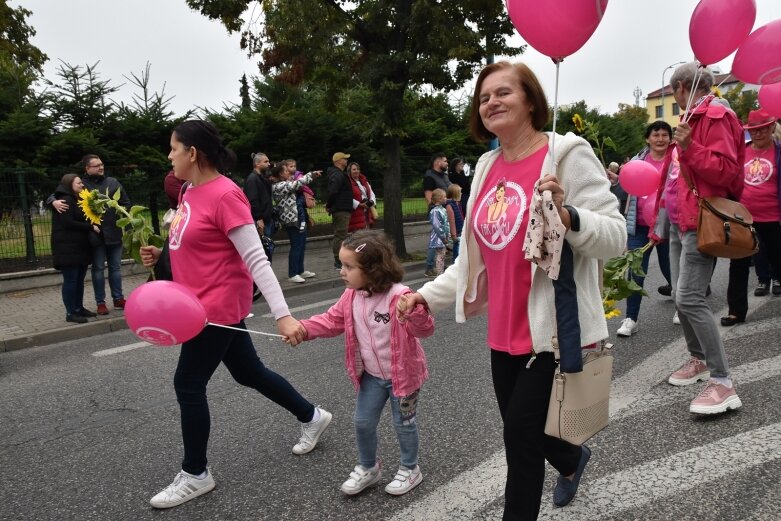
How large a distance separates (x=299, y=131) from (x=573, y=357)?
42.4ft

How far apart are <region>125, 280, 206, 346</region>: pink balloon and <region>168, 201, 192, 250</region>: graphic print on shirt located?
27 centimetres

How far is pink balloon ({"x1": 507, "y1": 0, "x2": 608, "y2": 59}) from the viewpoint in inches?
79.8

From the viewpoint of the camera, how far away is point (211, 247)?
2785 millimetres

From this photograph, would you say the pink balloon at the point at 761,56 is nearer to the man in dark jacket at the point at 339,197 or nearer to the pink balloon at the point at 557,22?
the pink balloon at the point at 557,22

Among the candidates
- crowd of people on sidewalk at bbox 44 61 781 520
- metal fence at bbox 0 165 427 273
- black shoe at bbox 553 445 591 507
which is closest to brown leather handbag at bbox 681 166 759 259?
crowd of people on sidewalk at bbox 44 61 781 520

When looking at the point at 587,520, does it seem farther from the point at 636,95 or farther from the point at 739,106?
the point at 636,95

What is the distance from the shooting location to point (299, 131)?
14.2 metres

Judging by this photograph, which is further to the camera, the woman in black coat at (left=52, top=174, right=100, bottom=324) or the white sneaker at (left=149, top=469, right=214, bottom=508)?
the woman in black coat at (left=52, top=174, right=100, bottom=324)

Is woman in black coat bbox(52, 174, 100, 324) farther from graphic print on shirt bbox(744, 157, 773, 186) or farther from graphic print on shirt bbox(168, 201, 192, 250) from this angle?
graphic print on shirt bbox(744, 157, 773, 186)

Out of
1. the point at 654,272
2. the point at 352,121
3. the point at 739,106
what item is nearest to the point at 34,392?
the point at 654,272

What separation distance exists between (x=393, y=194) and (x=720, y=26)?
28.6ft

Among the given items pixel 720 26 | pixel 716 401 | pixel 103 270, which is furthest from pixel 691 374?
pixel 103 270

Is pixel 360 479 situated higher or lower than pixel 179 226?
lower

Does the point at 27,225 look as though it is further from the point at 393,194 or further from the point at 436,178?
the point at 436,178
